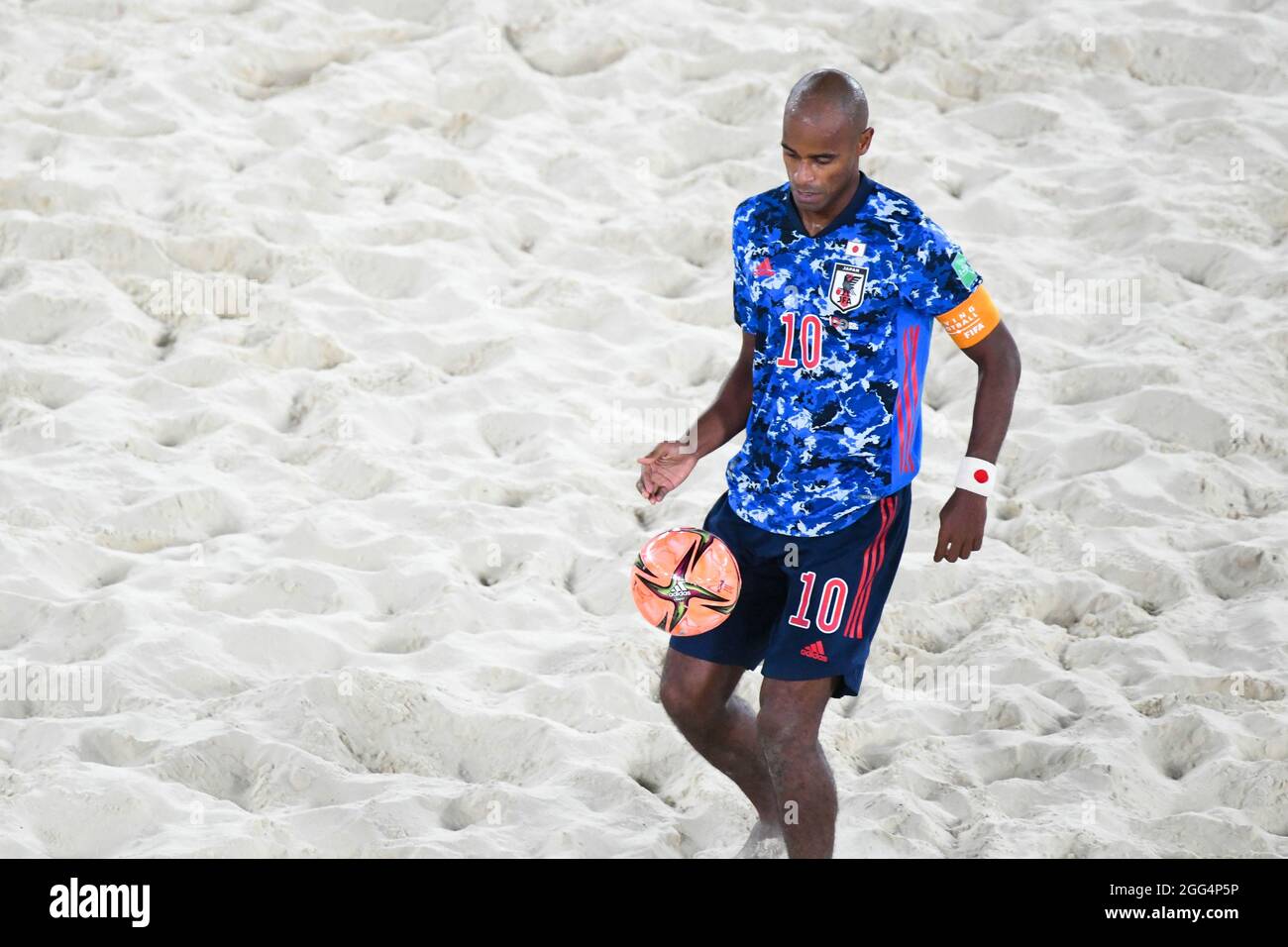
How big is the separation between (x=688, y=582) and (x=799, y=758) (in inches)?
17.2

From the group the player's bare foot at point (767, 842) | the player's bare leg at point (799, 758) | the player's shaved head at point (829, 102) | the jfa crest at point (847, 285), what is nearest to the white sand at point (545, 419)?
the player's bare foot at point (767, 842)

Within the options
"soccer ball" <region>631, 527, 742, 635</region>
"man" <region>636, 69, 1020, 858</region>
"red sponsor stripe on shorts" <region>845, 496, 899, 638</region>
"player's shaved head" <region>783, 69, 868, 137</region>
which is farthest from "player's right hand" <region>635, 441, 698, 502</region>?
"player's shaved head" <region>783, 69, 868, 137</region>

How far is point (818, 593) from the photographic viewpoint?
331 centimetres

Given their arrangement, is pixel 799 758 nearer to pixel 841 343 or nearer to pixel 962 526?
pixel 962 526

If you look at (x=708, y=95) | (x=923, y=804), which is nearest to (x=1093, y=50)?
(x=708, y=95)

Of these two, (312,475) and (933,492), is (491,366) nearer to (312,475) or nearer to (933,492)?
(312,475)

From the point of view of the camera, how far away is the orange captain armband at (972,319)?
3277 millimetres

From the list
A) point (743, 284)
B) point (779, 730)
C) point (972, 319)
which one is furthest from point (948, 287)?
point (779, 730)

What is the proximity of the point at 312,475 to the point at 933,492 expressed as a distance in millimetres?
2117

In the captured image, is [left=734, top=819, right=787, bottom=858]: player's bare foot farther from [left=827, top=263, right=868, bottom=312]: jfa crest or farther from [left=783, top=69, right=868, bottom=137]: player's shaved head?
[left=783, top=69, right=868, bottom=137]: player's shaved head

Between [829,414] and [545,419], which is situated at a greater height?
[829,414]

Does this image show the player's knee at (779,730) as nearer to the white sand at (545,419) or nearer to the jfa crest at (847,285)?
the white sand at (545,419)

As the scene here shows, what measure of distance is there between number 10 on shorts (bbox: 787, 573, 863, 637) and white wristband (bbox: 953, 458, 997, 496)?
33cm

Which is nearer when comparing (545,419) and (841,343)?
(841,343)
